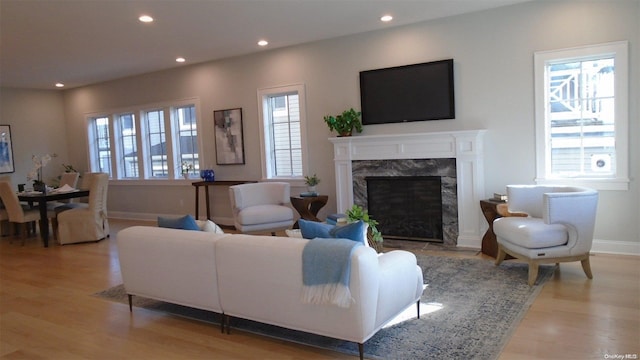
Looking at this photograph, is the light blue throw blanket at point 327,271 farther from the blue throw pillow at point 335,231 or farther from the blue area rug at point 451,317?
the blue area rug at point 451,317

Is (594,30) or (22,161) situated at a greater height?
(594,30)

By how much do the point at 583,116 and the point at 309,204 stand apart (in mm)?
3410

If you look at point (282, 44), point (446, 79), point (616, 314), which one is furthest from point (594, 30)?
point (282, 44)

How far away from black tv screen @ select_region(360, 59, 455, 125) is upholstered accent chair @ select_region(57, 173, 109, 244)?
4.04 metres

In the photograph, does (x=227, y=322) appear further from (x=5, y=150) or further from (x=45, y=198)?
(x=5, y=150)

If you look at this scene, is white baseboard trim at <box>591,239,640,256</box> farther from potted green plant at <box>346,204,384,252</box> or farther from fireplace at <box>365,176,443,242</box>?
potted green plant at <box>346,204,384,252</box>

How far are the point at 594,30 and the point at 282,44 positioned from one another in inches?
153

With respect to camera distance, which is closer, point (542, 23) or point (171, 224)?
point (171, 224)

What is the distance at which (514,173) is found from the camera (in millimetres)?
5176

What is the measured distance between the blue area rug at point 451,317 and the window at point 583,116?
4.28 feet

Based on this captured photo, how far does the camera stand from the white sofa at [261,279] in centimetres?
254

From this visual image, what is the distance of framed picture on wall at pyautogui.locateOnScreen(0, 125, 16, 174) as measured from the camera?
8805 mm

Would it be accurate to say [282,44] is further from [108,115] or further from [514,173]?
[108,115]

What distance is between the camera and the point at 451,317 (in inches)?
126
